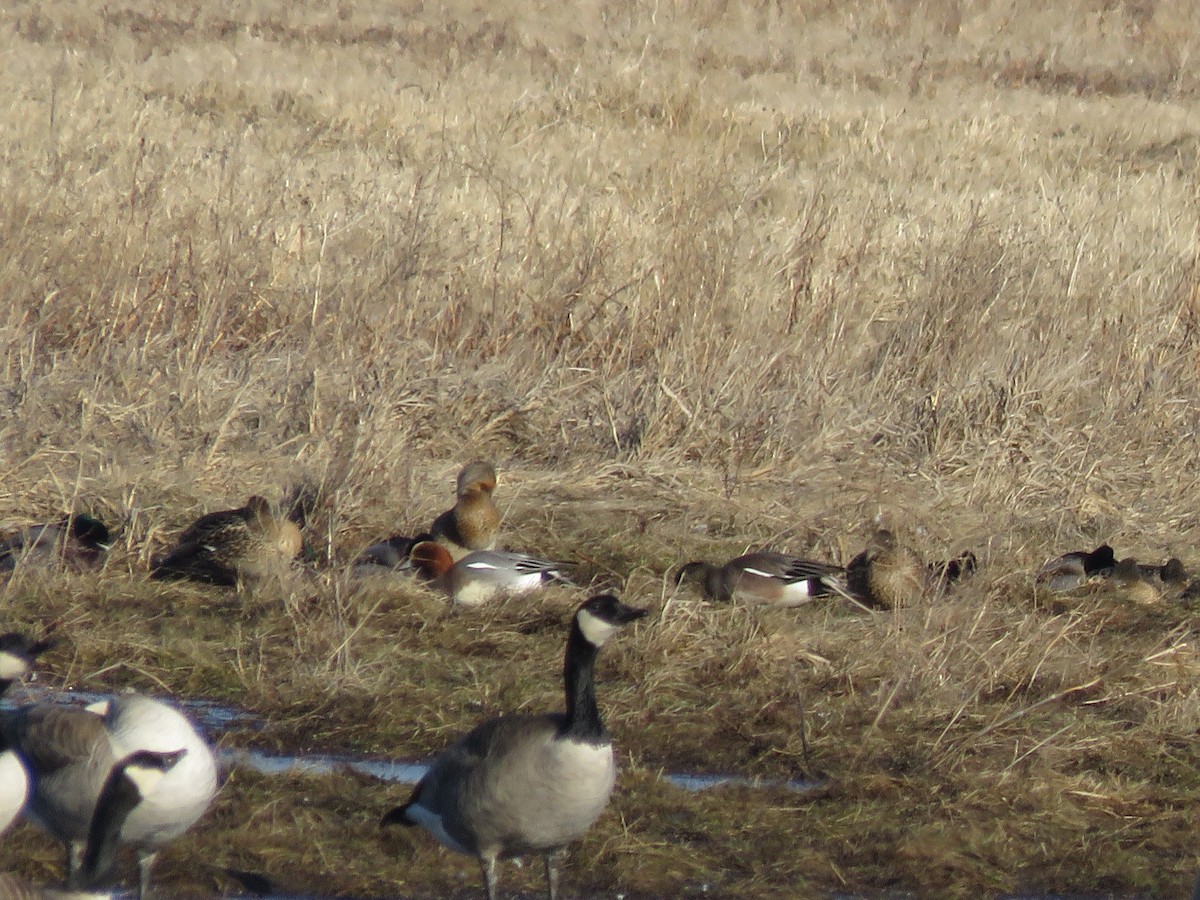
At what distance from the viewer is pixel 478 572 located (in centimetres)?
647

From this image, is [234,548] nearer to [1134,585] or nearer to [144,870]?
[144,870]

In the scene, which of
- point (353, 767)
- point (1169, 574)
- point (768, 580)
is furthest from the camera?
point (1169, 574)

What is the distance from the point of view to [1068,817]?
4.65 metres

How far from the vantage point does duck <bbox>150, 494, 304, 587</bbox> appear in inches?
252

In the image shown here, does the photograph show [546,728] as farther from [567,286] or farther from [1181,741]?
[567,286]

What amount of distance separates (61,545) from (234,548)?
0.62 metres

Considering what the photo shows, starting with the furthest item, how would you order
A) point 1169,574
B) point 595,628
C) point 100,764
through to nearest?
point 1169,574 → point 595,628 → point 100,764

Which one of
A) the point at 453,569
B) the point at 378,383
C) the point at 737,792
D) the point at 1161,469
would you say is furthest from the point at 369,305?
the point at 737,792

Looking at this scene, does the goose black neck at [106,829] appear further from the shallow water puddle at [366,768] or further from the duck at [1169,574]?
the duck at [1169,574]

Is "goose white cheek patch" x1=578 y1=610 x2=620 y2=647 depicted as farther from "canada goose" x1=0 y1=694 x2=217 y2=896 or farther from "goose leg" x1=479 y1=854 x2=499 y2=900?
"canada goose" x1=0 y1=694 x2=217 y2=896

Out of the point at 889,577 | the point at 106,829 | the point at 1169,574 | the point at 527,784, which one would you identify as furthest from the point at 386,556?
the point at 106,829

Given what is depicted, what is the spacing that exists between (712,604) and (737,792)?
1700 millimetres

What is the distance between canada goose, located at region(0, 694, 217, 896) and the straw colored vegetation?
28 cm

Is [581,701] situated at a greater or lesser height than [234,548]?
greater
